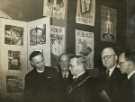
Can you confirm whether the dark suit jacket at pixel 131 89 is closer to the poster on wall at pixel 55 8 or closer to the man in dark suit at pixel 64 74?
the man in dark suit at pixel 64 74

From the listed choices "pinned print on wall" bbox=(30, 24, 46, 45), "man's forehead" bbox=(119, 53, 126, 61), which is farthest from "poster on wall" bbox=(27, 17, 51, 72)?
"man's forehead" bbox=(119, 53, 126, 61)

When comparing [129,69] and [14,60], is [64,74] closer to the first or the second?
[14,60]

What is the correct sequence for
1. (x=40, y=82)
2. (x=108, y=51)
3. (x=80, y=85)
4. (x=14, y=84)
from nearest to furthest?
(x=14, y=84)
(x=40, y=82)
(x=80, y=85)
(x=108, y=51)

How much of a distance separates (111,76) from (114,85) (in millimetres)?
65

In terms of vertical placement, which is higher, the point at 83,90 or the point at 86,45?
the point at 86,45

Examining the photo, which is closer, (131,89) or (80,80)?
(80,80)

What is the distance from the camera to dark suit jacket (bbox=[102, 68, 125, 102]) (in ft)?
7.43

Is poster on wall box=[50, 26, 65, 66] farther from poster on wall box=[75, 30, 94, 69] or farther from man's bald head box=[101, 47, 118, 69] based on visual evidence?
man's bald head box=[101, 47, 118, 69]

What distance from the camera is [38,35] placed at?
2.04m

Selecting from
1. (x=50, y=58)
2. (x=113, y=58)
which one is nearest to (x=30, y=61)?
(x=50, y=58)

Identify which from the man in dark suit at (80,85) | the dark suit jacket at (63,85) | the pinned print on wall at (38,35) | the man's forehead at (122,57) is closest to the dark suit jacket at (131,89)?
the man's forehead at (122,57)

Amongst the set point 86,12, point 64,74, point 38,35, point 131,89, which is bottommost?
point 131,89

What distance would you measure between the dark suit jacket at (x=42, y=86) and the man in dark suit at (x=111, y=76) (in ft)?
1.20

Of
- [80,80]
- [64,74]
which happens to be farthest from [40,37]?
[80,80]
